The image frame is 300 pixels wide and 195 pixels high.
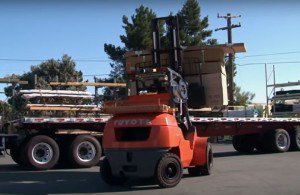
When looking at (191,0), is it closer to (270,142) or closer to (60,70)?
(60,70)

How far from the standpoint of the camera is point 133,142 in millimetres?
11328

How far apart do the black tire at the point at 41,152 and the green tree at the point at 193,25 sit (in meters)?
30.3

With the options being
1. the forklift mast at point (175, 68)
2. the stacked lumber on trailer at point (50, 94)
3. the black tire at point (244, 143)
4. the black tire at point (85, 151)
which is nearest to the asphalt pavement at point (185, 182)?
the black tire at point (85, 151)

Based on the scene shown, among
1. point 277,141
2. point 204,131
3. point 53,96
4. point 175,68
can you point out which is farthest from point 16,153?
point 277,141

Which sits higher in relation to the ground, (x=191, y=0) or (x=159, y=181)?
(x=191, y=0)

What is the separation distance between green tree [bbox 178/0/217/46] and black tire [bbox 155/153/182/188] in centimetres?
3384

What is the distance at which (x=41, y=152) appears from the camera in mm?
15641

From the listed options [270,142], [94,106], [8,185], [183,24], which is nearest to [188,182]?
[8,185]

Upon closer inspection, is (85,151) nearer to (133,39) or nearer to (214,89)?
(214,89)

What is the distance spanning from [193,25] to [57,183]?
3538 cm

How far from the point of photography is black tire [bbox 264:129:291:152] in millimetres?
20125

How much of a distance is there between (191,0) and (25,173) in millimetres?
35748

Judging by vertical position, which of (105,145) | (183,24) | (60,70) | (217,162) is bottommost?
(217,162)

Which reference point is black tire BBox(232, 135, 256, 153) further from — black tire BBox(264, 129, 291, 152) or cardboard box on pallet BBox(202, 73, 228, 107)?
cardboard box on pallet BBox(202, 73, 228, 107)
